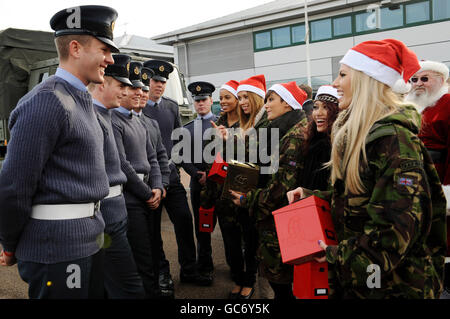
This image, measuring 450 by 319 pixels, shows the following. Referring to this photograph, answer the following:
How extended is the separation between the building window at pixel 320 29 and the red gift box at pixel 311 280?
66.0 feet

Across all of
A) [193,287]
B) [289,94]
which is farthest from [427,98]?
[193,287]

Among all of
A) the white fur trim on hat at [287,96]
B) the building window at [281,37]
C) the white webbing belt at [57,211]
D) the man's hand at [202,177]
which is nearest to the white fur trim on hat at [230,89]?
the man's hand at [202,177]

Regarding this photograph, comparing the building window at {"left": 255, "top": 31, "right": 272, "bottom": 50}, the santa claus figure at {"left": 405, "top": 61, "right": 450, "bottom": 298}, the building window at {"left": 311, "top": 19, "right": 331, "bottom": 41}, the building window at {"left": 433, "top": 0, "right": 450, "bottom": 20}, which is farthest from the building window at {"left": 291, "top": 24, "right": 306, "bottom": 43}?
Result: the santa claus figure at {"left": 405, "top": 61, "right": 450, "bottom": 298}

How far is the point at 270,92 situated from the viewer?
3518mm

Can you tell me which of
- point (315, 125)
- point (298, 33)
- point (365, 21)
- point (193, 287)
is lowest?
point (193, 287)

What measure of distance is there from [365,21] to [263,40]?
5721 millimetres

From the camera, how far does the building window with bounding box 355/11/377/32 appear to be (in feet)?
60.4

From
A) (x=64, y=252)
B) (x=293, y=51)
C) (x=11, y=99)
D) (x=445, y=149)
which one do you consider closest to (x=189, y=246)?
Result: (x=64, y=252)

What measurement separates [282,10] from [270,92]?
61.9ft

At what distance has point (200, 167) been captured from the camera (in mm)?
4566

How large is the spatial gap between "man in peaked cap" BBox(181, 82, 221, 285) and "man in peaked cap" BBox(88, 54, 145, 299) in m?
1.47

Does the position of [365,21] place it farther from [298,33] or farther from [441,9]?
[298,33]

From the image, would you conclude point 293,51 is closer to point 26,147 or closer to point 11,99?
point 11,99

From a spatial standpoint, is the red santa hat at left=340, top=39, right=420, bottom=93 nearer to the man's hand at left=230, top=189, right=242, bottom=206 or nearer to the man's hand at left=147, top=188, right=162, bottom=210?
the man's hand at left=230, top=189, right=242, bottom=206
